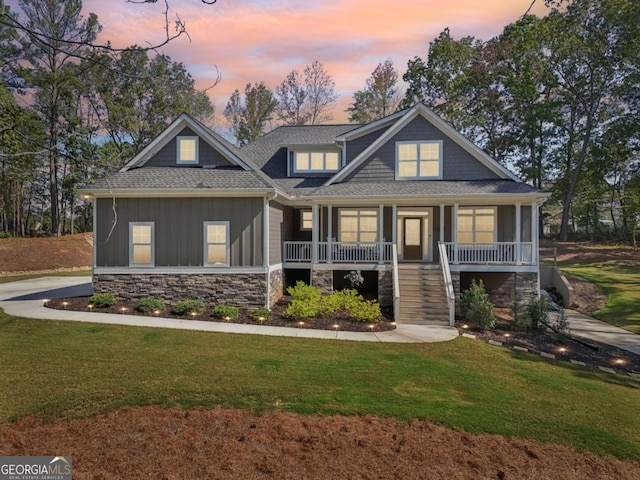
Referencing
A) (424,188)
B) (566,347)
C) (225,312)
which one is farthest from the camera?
(424,188)

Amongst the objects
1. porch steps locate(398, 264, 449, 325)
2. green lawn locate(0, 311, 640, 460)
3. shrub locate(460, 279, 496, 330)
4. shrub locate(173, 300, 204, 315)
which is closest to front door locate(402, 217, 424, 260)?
porch steps locate(398, 264, 449, 325)

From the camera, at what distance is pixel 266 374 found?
7.09 m

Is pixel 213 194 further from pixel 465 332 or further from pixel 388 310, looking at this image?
pixel 465 332

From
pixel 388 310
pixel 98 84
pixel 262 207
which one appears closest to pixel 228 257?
pixel 262 207

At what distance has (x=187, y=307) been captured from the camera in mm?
12078

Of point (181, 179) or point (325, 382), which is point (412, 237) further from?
point (325, 382)

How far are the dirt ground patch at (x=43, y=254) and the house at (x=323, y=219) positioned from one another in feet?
54.2

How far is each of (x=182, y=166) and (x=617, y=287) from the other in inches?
780

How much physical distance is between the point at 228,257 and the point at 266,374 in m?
6.75

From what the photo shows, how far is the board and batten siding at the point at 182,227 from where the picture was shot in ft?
43.3

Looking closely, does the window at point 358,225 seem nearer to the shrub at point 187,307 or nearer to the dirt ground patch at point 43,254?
the shrub at point 187,307

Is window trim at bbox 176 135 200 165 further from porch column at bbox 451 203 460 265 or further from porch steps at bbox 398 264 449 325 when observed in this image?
porch column at bbox 451 203 460 265

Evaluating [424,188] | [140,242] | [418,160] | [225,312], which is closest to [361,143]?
[418,160]

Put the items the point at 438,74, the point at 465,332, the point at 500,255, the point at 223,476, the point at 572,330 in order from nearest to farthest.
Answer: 1. the point at 223,476
2. the point at 465,332
3. the point at 572,330
4. the point at 500,255
5. the point at 438,74
